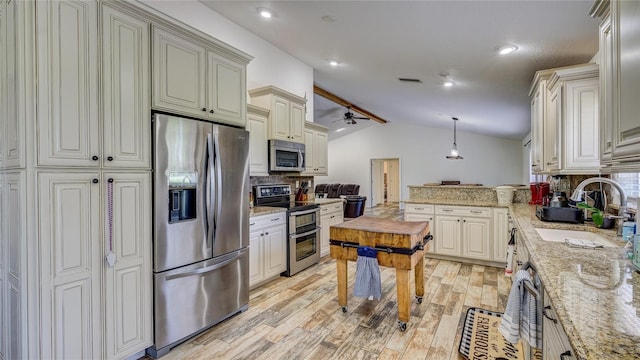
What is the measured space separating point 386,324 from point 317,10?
3036mm

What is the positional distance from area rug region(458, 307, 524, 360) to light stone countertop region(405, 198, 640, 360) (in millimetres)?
948

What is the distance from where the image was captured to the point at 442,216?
14.7 ft

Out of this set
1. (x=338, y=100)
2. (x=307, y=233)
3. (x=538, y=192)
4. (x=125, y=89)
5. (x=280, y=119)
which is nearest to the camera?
(x=125, y=89)

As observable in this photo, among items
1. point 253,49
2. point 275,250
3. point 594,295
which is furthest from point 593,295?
point 253,49

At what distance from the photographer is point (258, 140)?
150 inches

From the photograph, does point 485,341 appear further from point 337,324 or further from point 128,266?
point 128,266

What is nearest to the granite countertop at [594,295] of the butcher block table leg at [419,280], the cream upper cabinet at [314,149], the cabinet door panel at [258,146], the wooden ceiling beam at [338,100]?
the butcher block table leg at [419,280]

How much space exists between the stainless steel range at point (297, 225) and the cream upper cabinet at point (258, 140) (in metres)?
0.34

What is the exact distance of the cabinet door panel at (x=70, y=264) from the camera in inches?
66.7

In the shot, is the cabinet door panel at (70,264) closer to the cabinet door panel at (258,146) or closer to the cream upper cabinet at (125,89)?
the cream upper cabinet at (125,89)

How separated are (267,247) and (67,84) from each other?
2390 millimetres

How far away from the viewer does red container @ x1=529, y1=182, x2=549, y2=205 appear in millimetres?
3852

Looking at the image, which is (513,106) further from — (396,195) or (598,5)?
(396,195)

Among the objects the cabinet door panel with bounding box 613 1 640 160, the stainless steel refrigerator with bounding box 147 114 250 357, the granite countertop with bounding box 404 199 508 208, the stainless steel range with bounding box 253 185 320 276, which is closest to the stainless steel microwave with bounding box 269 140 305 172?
the stainless steel range with bounding box 253 185 320 276
